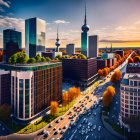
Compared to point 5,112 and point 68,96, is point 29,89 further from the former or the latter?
point 68,96

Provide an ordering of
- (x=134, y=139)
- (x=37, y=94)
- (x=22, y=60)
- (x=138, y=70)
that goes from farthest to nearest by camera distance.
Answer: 1. (x=138, y=70)
2. (x=22, y=60)
3. (x=37, y=94)
4. (x=134, y=139)

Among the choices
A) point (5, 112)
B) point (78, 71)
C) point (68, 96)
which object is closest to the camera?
point (5, 112)

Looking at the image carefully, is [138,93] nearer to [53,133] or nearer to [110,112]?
[110,112]

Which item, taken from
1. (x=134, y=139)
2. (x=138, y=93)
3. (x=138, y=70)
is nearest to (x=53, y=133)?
(x=134, y=139)

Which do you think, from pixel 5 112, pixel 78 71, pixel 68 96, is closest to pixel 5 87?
pixel 5 112

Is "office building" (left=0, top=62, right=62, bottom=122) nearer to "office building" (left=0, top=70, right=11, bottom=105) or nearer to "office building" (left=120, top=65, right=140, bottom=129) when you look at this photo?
"office building" (left=0, top=70, right=11, bottom=105)

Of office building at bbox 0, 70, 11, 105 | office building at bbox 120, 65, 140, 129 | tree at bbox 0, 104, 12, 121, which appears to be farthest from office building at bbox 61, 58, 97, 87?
tree at bbox 0, 104, 12, 121
